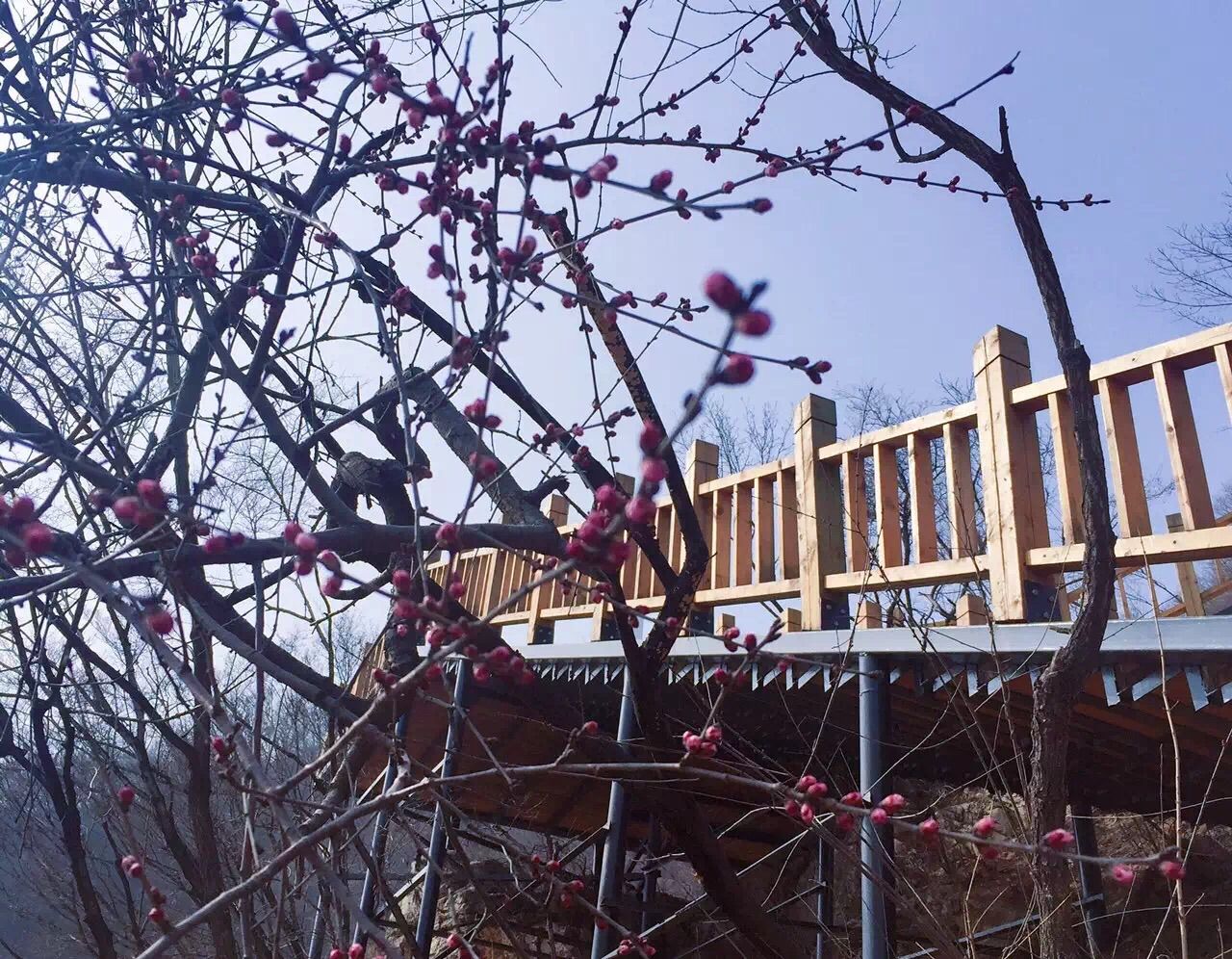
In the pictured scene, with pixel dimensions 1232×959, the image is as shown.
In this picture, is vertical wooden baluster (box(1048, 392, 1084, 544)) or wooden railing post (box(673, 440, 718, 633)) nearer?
vertical wooden baluster (box(1048, 392, 1084, 544))

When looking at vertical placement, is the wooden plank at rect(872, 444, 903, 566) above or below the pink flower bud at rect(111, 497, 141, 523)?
above

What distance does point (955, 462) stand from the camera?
3.42 metres

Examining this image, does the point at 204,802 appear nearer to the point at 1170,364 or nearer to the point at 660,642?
the point at 660,642

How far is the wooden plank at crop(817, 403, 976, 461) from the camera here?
350cm

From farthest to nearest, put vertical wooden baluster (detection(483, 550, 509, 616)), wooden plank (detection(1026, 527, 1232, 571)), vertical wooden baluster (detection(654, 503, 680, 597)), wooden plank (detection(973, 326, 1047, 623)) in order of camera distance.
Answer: vertical wooden baluster (detection(483, 550, 509, 616)) → vertical wooden baluster (detection(654, 503, 680, 597)) → wooden plank (detection(973, 326, 1047, 623)) → wooden plank (detection(1026, 527, 1232, 571))

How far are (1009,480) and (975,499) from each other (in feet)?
0.60

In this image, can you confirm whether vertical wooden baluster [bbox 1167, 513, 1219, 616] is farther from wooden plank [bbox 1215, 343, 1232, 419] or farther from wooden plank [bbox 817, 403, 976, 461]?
wooden plank [bbox 1215, 343, 1232, 419]

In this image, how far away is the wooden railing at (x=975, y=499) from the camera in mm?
2770

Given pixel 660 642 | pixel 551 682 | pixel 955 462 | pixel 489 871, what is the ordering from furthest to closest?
pixel 489 871, pixel 551 682, pixel 955 462, pixel 660 642

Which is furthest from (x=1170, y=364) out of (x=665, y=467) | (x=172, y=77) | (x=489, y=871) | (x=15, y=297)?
(x=489, y=871)

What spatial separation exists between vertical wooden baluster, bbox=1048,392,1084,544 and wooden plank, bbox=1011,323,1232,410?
0.19 ft

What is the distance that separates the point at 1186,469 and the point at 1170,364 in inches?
13.3

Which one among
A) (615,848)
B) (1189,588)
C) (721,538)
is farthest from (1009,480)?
(1189,588)

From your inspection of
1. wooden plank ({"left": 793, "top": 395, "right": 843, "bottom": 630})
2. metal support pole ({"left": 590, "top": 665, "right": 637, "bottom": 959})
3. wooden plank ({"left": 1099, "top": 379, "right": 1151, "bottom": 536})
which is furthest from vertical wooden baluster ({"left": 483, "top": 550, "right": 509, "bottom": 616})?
wooden plank ({"left": 1099, "top": 379, "right": 1151, "bottom": 536})
